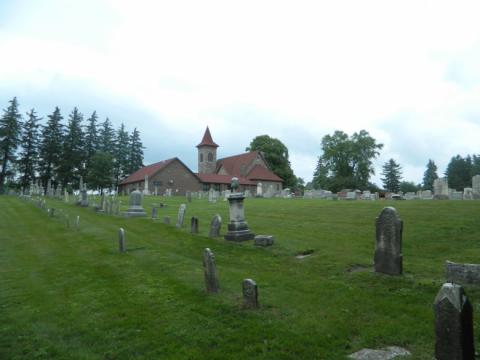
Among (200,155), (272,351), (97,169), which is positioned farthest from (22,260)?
(200,155)

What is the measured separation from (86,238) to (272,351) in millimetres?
12495

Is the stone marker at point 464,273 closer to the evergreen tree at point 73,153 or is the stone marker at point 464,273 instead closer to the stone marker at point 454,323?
the stone marker at point 454,323

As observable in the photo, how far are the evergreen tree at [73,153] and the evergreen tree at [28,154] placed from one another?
14.3 ft

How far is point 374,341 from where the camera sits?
481cm

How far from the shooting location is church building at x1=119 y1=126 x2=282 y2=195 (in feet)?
197

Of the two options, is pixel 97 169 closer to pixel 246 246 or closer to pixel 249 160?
pixel 249 160

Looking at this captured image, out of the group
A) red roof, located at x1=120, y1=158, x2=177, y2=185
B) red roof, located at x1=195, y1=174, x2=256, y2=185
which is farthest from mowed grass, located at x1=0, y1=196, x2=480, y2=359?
red roof, located at x1=195, y1=174, x2=256, y2=185

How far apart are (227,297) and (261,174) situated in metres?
61.2

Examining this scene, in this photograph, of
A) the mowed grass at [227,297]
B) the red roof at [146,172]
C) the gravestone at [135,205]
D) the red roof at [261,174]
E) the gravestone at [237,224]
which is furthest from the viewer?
the red roof at [261,174]

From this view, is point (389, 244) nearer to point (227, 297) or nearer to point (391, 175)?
point (227, 297)

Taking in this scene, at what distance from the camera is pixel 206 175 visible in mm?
68000

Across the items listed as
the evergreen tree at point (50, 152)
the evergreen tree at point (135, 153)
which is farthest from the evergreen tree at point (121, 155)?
the evergreen tree at point (50, 152)

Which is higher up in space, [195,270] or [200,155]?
[200,155]

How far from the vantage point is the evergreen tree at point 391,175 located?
84.9 metres
